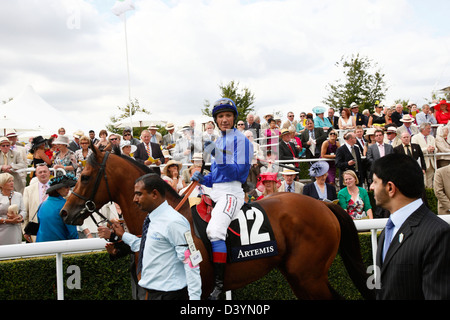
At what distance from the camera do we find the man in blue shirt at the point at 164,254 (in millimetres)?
2924

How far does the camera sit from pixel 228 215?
3.94 m

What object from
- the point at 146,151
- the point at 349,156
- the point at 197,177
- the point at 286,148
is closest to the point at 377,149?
the point at 349,156

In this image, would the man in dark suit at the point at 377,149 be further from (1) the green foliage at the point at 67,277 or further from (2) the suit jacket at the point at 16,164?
(2) the suit jacket at the point at 16,164

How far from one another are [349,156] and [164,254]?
Answer: 23.4 ft

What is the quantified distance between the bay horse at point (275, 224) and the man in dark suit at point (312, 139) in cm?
691

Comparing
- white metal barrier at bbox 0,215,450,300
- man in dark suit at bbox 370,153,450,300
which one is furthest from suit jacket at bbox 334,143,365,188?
man in dark suit at bbox 370,153,450,300

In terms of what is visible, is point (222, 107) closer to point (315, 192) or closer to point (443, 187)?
point (315, 192)

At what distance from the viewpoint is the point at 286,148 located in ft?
33.0

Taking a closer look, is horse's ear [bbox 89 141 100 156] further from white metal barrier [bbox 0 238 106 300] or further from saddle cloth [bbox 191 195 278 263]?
saddle cloth [bbox 191 195 278 263]

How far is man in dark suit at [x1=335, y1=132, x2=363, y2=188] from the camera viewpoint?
30.7 ft

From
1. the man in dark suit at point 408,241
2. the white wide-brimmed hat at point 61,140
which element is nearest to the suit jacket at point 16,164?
the white wide-brimmed hat at point 61,140
